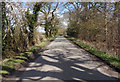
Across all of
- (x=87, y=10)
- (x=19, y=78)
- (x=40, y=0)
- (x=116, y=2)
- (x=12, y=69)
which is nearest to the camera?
(x=19, y=78)

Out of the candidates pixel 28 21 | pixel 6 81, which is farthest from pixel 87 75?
pixel 28 21

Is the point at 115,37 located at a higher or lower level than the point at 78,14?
lower

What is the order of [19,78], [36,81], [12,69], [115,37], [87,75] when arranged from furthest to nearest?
[115,37], [12,69], [87,75], [19,78], [36,81]

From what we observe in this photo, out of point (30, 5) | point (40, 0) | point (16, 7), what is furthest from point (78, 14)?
point (16, 7)

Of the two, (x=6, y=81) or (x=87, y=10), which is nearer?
(x=6, y=81)

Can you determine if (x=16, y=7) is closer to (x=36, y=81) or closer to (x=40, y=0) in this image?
(x=40, y=0)

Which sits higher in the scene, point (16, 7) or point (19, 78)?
point (16, 7)

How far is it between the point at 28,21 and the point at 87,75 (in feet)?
35.4

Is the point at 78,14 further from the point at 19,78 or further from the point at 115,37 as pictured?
the point at 19,78

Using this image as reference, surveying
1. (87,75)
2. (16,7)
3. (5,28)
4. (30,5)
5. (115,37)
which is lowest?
(87,75)

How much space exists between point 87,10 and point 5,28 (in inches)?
505

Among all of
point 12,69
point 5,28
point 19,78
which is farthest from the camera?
point 5,28

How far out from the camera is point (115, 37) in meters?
9.73

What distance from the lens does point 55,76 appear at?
14.2 ft
